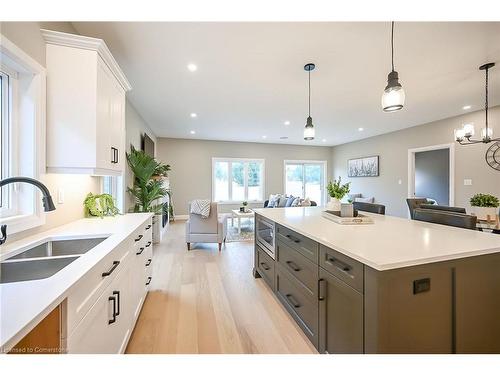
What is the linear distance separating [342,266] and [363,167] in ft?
23.2

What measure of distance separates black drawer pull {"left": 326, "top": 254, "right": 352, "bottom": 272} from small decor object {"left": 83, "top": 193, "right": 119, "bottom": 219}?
2.21 m

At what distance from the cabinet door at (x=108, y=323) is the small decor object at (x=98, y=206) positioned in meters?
0.99

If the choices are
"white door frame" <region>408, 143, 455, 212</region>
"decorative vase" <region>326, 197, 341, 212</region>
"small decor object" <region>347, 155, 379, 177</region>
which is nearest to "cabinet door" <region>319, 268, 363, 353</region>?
"decorative vase" <region>326, 197, 341, 212</region>

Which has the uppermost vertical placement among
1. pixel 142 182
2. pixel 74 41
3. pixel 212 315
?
pixel 74 41

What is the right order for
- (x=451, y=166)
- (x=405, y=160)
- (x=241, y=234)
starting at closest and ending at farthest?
(x=451, y=166) < (x=241, y=234) < (x=405, y=160)

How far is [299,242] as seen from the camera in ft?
5.95

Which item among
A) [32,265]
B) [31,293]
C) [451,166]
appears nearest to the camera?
[31,293]

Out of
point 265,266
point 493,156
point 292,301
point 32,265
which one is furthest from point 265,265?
point 493,156

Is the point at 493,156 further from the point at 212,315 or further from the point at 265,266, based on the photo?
the point at 212,315

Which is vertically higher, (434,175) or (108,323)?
(434,175)

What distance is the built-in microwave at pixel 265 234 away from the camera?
242 centimetres

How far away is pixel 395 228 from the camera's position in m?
1.80

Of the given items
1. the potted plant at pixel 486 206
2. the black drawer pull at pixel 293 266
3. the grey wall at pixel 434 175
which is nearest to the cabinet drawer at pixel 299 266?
the black drawer pull at pixel 293 266
